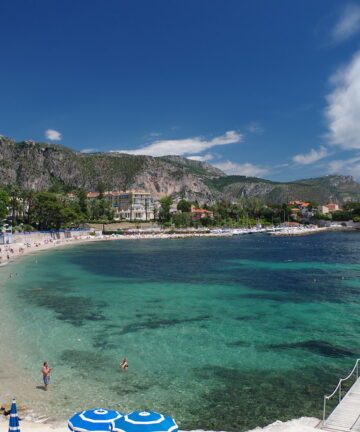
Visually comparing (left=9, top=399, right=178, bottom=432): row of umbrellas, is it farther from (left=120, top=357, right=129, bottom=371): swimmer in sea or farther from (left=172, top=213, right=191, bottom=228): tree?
(left=172, top=213, right=191, bottom=228): tree

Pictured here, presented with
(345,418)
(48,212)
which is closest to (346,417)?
(345,418)

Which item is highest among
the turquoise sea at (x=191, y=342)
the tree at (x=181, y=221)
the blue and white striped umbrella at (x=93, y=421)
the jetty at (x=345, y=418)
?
the tree at (x=181, y=221)

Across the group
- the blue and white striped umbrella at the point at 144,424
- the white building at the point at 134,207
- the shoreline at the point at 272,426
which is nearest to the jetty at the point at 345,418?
the shoreline at the point at 272,426

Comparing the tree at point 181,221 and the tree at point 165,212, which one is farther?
the tree at point 165,212

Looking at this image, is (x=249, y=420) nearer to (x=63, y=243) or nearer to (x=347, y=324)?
(x=347, y=324)

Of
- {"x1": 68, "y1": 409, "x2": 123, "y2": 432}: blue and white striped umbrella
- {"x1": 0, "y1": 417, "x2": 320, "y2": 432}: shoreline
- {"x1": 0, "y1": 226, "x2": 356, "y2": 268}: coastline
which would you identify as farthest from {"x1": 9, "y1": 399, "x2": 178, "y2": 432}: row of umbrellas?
{"x1": 0, "y1": 226, "x2": 356, "y2": 268}: coastline

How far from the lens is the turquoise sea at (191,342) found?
1469 centimetres

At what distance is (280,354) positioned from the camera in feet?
64.3

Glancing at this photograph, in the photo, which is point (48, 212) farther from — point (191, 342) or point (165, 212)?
point (191, 342)

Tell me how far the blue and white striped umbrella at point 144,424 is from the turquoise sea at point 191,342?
409 cm

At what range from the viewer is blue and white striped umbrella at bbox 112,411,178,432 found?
353 inches

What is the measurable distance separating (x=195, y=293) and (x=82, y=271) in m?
20.7

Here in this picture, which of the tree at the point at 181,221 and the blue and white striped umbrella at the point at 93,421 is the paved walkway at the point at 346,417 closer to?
the blue and white striped umbrella at the point at 93,421

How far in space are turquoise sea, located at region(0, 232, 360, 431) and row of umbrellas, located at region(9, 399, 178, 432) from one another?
395 centimetres
